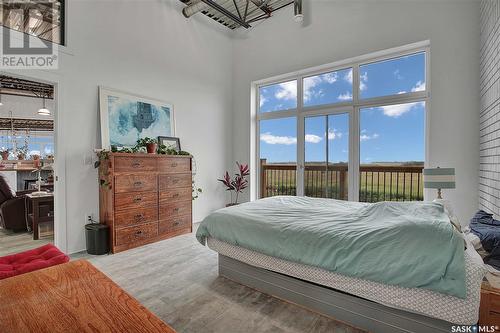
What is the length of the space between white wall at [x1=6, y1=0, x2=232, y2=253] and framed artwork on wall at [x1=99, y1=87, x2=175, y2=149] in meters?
0.11

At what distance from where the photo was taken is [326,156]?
14.7 ft

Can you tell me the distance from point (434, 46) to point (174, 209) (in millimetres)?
4531

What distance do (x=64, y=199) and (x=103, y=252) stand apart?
86 centimetres

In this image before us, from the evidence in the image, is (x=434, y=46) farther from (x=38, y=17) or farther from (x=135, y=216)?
(x=38, y=17)

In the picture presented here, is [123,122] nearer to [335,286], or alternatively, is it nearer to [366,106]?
[335,286]

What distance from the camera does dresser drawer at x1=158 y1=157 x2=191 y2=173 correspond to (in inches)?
149

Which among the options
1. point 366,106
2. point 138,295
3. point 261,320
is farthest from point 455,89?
point 138,295

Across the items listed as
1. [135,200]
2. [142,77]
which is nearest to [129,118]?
[142,77]

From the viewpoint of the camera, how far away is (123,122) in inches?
145

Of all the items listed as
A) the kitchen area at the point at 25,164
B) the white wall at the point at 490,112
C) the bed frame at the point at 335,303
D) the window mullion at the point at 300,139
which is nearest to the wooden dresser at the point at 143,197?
the kitchen area at the point at 25,164

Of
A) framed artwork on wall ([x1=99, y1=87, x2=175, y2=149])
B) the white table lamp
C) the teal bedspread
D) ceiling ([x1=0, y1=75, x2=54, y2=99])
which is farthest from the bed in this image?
ceiling ([x1=0, y1=75, x2=54, y2=99])

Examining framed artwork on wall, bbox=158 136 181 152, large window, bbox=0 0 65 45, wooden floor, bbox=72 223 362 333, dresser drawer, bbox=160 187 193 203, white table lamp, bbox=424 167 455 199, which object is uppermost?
large window, bbox=0 0 65 45

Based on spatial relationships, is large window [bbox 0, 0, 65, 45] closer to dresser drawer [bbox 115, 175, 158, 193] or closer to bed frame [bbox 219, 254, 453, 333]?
dresser drawer [bbox 115, 175, 158, 193]

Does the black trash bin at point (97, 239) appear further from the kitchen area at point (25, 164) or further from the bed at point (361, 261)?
the bed at point (361, 261)
